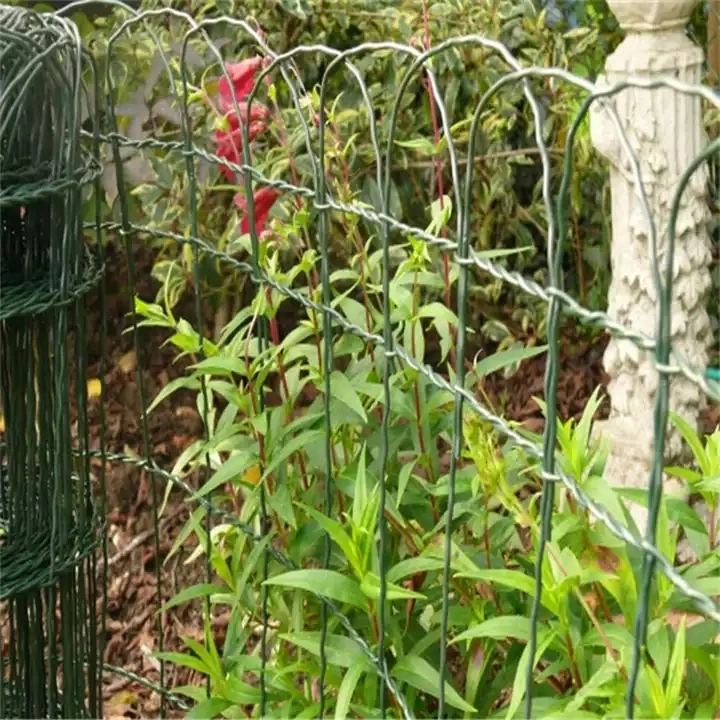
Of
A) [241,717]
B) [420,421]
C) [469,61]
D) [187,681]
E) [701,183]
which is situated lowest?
[187,681]

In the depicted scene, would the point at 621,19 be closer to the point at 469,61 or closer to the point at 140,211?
the point at 469,61

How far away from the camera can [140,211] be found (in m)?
3.97

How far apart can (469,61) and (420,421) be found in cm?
201

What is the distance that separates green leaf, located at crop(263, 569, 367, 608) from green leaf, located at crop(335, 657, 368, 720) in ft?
0.29

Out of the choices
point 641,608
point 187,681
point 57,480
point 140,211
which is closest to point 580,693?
point 641,608

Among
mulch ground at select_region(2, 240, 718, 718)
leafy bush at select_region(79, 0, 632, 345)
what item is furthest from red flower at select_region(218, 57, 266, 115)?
leafy bush at select_region(79, 0, 632, 345)

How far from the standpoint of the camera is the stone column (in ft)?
9.04

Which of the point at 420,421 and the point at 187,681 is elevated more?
the point at 420,421

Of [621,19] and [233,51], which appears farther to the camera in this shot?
[233,51]

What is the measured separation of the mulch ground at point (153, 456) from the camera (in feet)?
9.61

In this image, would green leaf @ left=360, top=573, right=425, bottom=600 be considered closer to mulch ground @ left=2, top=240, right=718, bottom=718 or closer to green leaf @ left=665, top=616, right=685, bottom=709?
green leaf @ left=665, top=616, right=685, bottom=709

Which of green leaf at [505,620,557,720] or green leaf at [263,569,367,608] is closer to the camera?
green leaf at [505,620,557,720]

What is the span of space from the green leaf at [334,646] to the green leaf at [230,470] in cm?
24

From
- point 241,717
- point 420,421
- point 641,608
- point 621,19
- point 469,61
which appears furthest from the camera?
point 469,61
